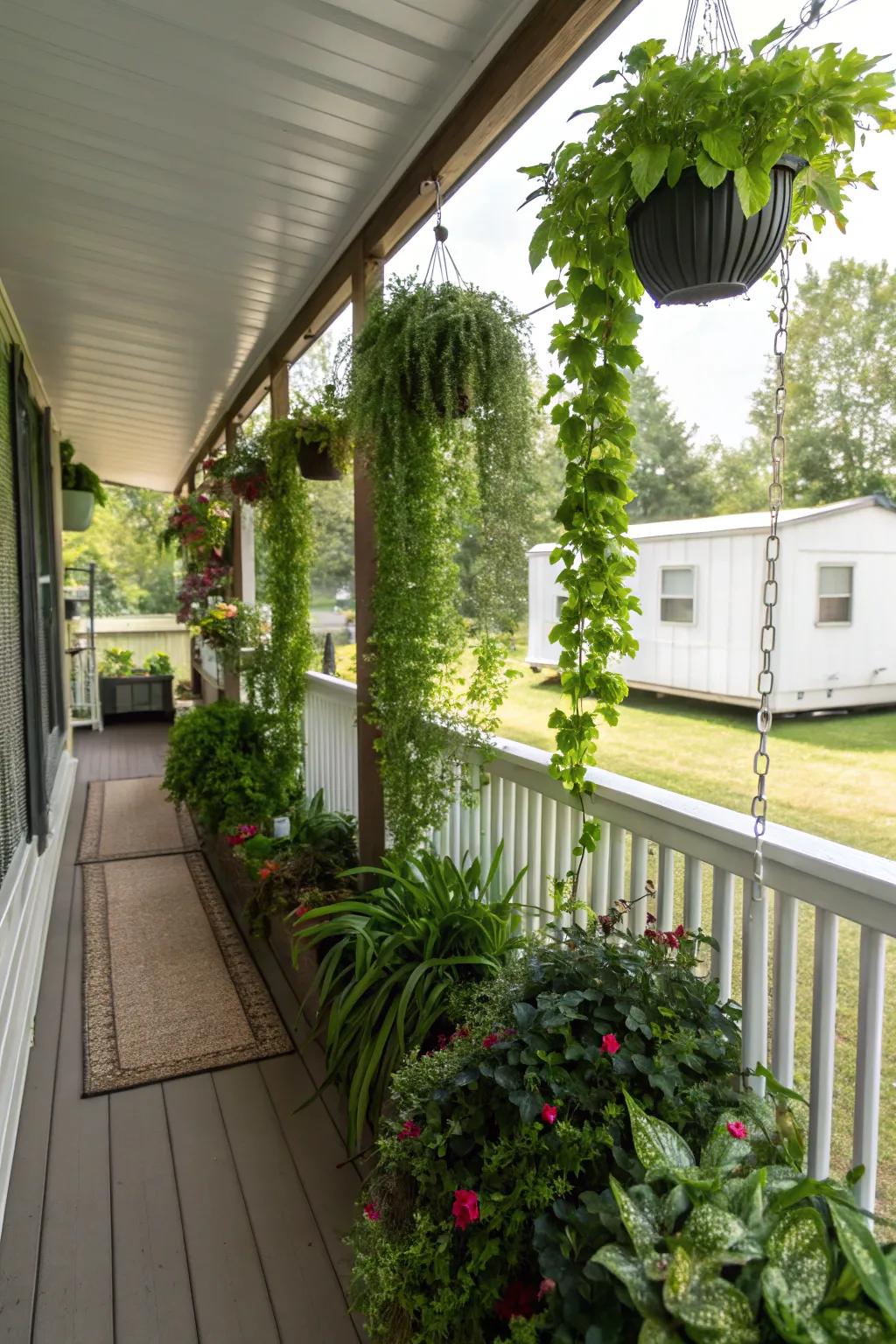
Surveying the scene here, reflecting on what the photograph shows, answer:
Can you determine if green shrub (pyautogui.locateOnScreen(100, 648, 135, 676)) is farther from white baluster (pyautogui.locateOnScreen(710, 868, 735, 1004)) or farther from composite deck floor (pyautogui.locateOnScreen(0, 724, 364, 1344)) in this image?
white baluster (pyautogui.locateOnScreen(710, 868, 735, 1004))

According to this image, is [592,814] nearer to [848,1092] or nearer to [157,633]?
[848,1092]

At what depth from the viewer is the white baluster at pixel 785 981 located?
4.71 ft

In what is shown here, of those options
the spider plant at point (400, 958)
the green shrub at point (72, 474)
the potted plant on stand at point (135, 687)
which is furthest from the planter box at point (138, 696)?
the spider plant at point (400, 958)

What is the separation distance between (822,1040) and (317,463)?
276 cm

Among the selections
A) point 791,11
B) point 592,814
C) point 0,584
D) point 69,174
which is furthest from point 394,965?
point 69,174

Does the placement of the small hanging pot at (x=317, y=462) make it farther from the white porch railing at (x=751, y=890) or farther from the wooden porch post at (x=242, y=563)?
the wooden porch post at (x=242, y=563)

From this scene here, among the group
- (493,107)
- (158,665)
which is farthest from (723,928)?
(158,665)

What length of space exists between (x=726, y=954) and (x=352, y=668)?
7.10ft

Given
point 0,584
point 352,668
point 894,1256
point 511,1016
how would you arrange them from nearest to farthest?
point 894,1256 < point 511,1016 < point 0,584 < point 352,668

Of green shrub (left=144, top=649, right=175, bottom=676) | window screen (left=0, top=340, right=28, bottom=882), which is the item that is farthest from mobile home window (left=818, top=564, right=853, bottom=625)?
green shrub (left=144, top=649, right=175, bottom=676)

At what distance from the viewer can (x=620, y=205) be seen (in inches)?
53.4

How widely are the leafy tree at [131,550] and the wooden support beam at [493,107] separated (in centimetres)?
1287

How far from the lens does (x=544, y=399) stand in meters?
1.69

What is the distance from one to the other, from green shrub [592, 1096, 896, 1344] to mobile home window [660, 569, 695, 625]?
49.2 inches
